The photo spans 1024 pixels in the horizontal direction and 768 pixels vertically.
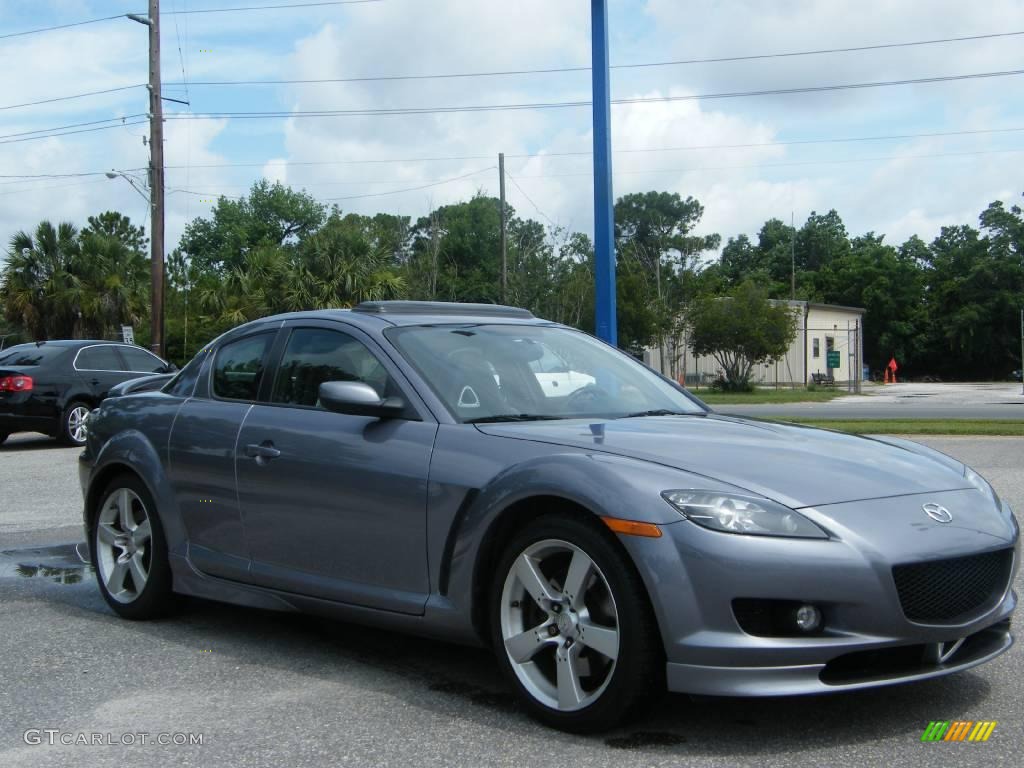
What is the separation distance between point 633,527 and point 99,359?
15.5 metres

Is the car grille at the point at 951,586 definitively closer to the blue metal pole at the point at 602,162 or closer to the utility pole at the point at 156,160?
the blue metal pole at the point at 602,162

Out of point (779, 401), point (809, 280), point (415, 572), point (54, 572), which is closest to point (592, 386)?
point (415, 572)

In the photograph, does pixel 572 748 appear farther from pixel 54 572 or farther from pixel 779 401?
pixel 779 401

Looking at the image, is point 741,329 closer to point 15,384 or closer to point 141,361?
point 141,361

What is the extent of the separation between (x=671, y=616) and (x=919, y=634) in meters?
0.78

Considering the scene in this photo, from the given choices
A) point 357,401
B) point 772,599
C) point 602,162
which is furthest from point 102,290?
point 772,599

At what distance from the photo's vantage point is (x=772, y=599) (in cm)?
345

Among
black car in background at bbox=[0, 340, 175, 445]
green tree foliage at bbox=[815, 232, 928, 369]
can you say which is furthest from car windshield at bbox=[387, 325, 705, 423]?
green tree foliage at bbox=[815, 232, 928, 369]

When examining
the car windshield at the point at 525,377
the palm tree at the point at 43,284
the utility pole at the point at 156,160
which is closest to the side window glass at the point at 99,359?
the utility pole at the point at 156,160

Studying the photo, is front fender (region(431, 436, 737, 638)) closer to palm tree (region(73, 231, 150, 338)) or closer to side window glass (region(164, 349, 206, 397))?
side window glass (region(164, 349, 206, 397))

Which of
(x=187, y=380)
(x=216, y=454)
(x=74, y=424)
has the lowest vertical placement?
(x=74, y=424)

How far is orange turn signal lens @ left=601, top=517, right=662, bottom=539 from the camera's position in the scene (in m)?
3.54

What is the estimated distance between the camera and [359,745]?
369cm

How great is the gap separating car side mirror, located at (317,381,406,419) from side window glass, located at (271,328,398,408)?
0.22m
